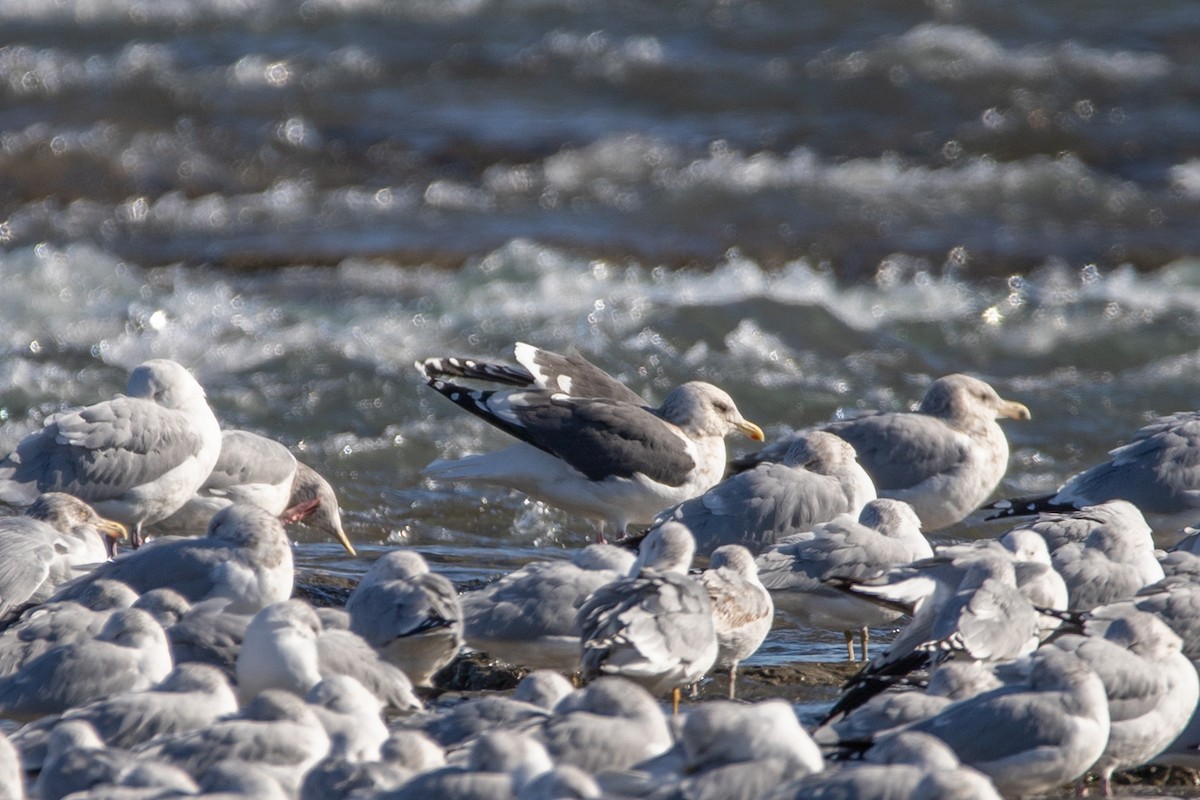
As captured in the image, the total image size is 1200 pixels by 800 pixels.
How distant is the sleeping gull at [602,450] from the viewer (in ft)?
26.8

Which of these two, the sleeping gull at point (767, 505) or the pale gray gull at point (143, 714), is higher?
the pale gray gull at point (143, 714)

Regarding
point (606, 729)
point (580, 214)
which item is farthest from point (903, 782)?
point (580, 214)

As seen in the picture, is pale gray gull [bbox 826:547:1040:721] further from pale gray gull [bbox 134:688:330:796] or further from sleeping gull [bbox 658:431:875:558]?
pale gray gull [bbox 134:688:330:796]

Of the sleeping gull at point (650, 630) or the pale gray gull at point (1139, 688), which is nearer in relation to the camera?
the pale gray gull at point (1139, 688)

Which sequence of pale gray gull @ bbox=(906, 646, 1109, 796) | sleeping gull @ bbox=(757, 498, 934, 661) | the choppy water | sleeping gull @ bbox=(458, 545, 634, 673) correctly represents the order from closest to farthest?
1. pale gray gull @ bbox=(906, 646, 1109, 796)
2. sleeping gull @ bbox=(458, 545, 634, 673)
3. sleeping gull @ bbox=(757, 498, 934, 661)
4. the choppy water

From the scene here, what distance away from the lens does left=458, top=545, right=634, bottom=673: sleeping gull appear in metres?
5.73

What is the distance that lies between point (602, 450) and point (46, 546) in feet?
8.79

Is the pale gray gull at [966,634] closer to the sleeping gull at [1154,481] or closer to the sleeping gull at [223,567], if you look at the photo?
the sleeping gull at [223,567]

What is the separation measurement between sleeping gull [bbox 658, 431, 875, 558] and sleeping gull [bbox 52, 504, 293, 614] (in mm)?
1752

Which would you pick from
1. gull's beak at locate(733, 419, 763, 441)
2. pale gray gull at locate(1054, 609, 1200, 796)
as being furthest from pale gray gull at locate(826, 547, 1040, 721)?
gull's beak at locate(733, 419, 763, 441)

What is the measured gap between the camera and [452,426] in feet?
37.5

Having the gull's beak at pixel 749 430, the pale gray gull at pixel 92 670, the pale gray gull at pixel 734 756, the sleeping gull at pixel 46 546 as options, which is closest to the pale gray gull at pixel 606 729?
the pale gray gull at pixel 734 756

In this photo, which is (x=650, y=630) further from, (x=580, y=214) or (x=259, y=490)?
(x=580, y=214)

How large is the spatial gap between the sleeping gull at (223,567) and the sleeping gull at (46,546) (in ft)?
0.74
